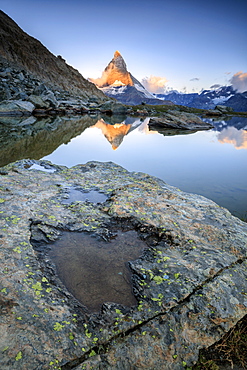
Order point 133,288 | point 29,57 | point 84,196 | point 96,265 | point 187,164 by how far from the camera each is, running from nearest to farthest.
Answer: point 133,288 < point 96,265 < point 84,196 < point 187,164 < point 29,57

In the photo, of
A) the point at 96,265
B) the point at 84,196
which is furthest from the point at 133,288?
the point at 84,196

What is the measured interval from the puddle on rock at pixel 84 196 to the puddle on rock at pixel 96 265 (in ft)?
6.39

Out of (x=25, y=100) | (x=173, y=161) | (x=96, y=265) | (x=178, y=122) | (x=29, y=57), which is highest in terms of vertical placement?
(x=29, y=57)

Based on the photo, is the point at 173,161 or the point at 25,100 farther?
the point at 25,100

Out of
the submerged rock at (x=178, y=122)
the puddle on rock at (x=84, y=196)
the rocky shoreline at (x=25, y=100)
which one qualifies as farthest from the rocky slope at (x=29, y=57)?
the puddle on rock at (x=84, y=196)

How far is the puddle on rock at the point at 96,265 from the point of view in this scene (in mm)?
3729

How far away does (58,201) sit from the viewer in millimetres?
6738

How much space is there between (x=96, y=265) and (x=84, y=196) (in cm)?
341

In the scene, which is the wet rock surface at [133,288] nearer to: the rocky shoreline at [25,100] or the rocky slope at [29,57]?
the rocky shoreline at [25,100]

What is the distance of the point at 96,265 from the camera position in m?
4.38

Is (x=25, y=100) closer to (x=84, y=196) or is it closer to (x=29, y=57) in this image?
(x=84, y=196)

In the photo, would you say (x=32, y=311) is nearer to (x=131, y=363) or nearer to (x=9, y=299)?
(x=9, y=299)

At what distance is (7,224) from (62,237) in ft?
4.22

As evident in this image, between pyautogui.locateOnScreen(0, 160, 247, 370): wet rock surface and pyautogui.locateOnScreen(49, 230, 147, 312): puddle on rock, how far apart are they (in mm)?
125
